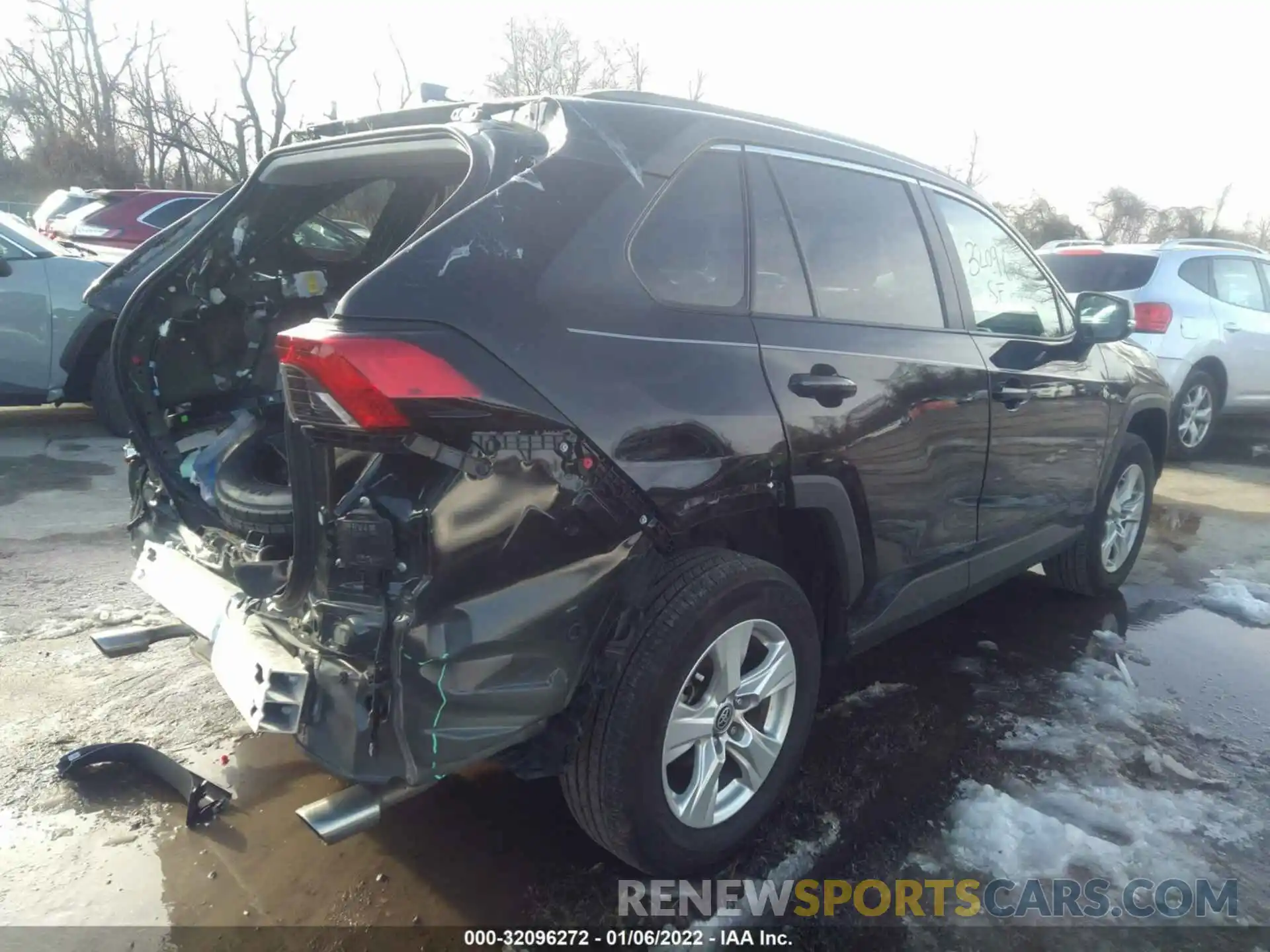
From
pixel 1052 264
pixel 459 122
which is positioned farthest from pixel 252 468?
pixel 1052 264

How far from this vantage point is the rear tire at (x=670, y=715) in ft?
6.85

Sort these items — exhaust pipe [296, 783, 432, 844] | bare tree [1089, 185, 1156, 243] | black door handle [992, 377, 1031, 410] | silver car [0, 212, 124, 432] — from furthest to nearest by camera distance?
bare tree [1089, 185, 1156, 243] < silver car [0, 212, 124, 432] < black door handle [992, 377, 1031, 410] < exhaust pipe [296, 783, 432, 844]

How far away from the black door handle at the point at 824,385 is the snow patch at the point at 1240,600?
322 centimetres

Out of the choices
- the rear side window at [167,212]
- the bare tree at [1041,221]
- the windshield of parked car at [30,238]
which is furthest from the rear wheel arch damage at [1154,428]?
the bare tree at [1041,221]

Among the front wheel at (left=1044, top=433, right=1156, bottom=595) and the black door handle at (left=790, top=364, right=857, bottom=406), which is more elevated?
the black door handle at (left=790, top=364, right=857, bottom=406)

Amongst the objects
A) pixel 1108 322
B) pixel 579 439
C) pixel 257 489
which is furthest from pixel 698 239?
pixel 1108 322

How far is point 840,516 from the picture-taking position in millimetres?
2615

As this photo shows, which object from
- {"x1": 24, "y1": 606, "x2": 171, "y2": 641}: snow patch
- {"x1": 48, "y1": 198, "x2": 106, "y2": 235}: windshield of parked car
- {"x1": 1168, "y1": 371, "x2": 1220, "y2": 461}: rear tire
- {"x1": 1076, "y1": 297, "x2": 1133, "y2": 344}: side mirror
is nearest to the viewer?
{"x1": 24, "y1": 606, "x2": 171, "y2": 641}: snow patch

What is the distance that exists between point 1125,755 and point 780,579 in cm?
159

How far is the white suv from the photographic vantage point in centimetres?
764

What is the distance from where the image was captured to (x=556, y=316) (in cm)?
197

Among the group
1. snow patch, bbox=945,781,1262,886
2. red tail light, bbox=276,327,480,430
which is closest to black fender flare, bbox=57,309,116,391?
red tail light, bbox=276,327,480,430

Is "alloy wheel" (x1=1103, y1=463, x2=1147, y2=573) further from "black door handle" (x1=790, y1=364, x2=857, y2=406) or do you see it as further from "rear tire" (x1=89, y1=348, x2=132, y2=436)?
"rear tire" (x1=89, y1=348, x2=132, y2=436)

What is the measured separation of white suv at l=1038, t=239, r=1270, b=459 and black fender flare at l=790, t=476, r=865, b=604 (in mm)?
5684
